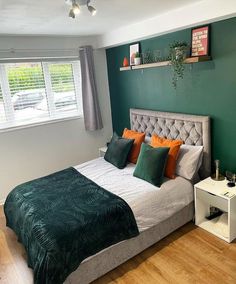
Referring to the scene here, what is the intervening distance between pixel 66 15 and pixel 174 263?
2.70 metres

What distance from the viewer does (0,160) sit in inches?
148

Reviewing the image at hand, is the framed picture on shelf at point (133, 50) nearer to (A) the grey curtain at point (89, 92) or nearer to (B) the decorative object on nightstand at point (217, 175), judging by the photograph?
(A) the grey curtain at point (89, 92)

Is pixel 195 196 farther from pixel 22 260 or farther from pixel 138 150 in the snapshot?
pixel 22 260

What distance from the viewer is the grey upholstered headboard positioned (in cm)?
303

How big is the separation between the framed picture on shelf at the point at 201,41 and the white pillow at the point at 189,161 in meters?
1.08

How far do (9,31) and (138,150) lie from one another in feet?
7.38

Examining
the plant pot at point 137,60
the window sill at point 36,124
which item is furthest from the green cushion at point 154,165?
the window sill at point 36,124

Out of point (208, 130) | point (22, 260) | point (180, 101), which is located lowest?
point (22, 260)

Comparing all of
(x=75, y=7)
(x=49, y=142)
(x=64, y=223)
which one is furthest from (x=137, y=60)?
(x=64, y=223)

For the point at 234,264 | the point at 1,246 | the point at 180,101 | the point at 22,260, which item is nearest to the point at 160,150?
the point at 180,101

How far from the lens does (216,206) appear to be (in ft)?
8.91

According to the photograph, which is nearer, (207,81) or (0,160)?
(207,81)

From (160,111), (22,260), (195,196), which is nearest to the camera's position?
(22,260)

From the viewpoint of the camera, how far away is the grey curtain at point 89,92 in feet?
→ 13.6
